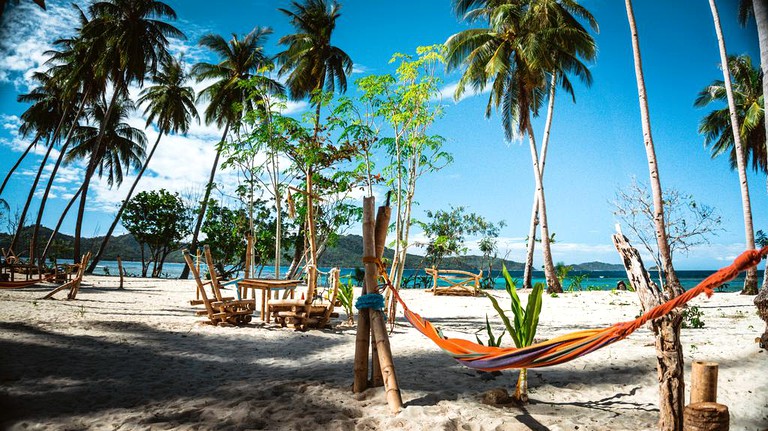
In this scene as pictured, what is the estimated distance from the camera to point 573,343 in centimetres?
184

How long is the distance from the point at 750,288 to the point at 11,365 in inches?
516

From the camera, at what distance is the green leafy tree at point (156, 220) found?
61.3 feet

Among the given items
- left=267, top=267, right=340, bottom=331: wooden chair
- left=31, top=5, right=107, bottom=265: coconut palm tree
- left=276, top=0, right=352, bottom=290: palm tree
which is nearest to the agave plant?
left=267, top=267, right=340, bottom=331: wooden chair

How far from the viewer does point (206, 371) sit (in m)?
3.41

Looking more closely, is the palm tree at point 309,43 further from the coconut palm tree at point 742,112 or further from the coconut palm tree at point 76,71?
the coconut palm tree at point 742,112

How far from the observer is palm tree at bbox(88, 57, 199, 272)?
1777cm

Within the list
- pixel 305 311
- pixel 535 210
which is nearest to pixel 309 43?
pixel 535 210

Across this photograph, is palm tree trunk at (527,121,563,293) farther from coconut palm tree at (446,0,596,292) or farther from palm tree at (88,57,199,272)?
palm tree at (88,57,199,272)

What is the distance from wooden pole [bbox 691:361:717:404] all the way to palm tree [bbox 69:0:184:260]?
15.4 metres

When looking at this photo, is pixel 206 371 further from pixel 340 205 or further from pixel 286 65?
pixel 286 65

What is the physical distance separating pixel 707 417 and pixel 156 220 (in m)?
21.0

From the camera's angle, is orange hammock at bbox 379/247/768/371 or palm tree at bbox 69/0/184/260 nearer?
orange hammock at bbox 379/247/768/371

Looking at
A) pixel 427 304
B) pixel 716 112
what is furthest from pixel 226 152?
pixel 716 112

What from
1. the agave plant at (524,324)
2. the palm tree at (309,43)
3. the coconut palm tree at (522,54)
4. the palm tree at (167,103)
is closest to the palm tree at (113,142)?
the palm tree at (167,103)
